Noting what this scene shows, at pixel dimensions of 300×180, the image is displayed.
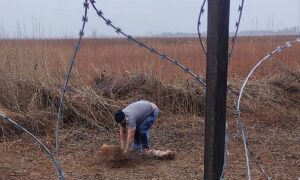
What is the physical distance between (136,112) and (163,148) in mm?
943

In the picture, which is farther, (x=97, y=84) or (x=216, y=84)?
(x=97, y=84)

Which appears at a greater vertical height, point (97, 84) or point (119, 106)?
point (97, 84)

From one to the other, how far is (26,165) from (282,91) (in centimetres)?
587

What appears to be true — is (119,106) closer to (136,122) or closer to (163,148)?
(163,148)

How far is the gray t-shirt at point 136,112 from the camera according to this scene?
517 centimetres

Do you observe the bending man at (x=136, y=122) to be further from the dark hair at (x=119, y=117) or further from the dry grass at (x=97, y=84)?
the dry grass at (x=97, y=84)

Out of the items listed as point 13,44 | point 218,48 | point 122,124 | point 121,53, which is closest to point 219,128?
point 218,48

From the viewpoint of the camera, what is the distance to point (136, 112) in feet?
17.4

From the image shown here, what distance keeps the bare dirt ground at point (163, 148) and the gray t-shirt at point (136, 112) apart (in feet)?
1.40

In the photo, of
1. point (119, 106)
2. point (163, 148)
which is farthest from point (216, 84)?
point (119, 106)

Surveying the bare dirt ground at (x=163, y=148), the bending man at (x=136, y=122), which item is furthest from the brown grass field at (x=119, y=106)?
the bending man at (x=136, y=122)

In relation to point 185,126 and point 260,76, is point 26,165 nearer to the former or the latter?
point 185,126

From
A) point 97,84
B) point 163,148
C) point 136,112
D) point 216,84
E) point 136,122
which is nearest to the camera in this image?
point 216,84

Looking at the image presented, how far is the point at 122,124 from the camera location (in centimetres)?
527
